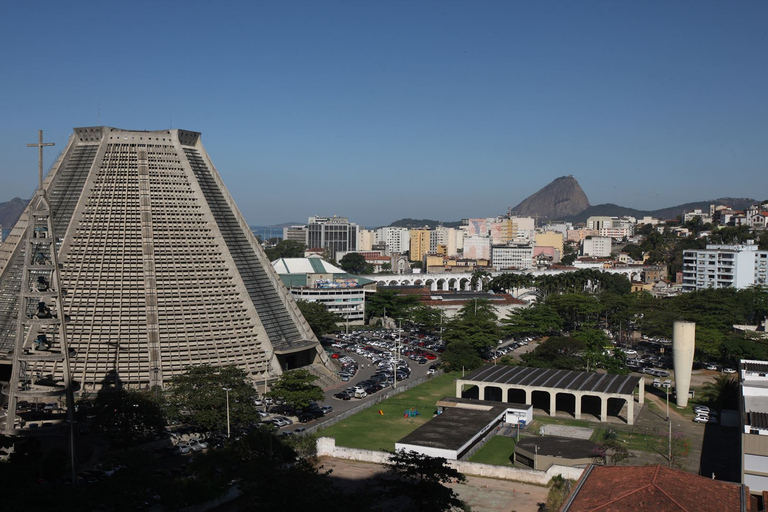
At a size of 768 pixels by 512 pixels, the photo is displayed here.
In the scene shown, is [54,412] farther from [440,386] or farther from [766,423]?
[766,423]

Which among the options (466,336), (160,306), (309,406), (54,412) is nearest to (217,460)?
(309,406)

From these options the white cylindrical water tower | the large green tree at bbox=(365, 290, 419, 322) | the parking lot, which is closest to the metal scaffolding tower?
the parking lot

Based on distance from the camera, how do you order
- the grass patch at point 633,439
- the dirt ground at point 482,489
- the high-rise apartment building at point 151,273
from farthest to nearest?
the high-rise apartment building at point 151,273 → the grass patch at point 633,439 → the dirt ground at point 482,489

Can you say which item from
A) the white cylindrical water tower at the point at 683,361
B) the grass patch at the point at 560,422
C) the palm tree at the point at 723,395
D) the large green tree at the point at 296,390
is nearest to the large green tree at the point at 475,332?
the grass patch at the point at 560,422

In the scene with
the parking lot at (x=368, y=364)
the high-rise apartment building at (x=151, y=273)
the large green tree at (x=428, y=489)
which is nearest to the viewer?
the large green tree at (x=428, y=489)

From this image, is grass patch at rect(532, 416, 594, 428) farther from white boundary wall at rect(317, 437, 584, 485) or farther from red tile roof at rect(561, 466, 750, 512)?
red tile roof at rect(561, 466, 750, 512)

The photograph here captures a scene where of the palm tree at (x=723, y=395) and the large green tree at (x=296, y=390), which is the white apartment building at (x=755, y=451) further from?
the large green tree at (x=296, y=390)
